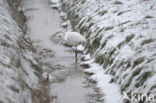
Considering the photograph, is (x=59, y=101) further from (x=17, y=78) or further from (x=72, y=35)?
(x=72, y=35)

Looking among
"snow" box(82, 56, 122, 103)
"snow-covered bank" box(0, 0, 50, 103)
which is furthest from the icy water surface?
"snow-covered bank" box(0, 0, 50, 103)

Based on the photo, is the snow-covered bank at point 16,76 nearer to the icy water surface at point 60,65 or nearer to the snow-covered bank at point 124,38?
the icy water surface at point 60,65

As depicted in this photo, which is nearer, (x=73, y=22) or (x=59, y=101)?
(x=59, y=101)

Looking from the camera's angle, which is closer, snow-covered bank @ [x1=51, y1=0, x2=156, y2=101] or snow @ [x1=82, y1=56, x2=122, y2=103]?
snow-covered bank @ [x1=51, y1=0, x2=156, y2=101]

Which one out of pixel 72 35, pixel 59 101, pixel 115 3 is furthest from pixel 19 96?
pixel 115 3

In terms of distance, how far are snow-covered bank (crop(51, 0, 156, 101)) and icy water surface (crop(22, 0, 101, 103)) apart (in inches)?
31.8

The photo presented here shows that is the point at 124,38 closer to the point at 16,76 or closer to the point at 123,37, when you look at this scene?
the point at 123,37

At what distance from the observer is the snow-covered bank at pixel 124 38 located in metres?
5.86

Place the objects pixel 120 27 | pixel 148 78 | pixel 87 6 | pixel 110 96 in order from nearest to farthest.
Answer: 1. pixel 148 78
2. pixel 110 96
3. pixel 120 27
4. pixel 87 6

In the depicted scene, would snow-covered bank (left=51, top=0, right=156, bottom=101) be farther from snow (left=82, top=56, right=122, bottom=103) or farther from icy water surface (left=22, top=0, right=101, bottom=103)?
icy water surface (left=22, top=0, right=101, bottom=103)

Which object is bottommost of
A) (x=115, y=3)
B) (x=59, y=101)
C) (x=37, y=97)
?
(x=59, y=101)

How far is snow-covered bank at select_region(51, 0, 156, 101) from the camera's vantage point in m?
5.86

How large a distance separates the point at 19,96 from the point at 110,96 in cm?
242

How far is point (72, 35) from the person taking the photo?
9188 mm
